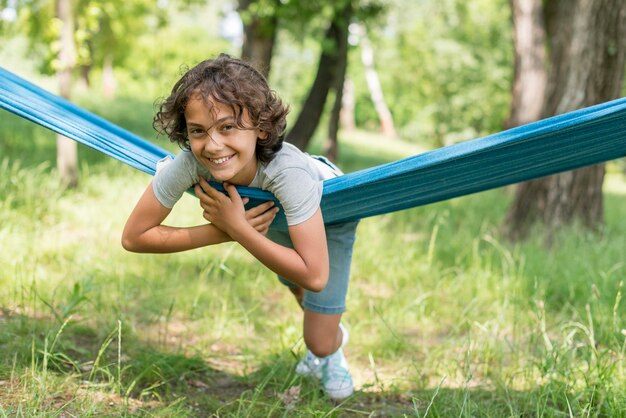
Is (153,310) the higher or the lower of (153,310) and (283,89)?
the lower

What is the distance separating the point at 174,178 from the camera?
1.83 meters

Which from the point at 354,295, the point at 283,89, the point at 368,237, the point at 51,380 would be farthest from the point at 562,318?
the point at 283,89

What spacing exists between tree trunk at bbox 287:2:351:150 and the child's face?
19.9 ft

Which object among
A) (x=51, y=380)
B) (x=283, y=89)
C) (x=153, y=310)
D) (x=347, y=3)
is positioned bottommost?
(x=51, y=380)

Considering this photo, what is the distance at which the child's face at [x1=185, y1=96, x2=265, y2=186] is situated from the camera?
1.69m

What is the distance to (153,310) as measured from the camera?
2848 millimetres

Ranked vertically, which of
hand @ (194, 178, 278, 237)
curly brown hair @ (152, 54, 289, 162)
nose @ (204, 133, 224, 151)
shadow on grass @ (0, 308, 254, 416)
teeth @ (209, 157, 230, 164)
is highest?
curly brown hair @ (152, 54, 289, 162)

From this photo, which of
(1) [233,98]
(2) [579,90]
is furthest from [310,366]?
(2) [579,90]

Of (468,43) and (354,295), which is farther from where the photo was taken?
(468,43)

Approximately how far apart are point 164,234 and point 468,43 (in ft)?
68.2

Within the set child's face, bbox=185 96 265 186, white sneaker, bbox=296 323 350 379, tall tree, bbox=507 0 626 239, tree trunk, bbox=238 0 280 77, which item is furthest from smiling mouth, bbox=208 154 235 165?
tree trunk, bbox=238 0 280 77

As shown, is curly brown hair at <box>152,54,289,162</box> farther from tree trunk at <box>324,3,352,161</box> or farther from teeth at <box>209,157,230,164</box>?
tree trunk at <box>324,3,352,161</box>

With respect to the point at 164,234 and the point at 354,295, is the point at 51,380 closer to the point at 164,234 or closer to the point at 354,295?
the point at 164,234

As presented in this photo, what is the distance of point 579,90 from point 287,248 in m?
3.06
